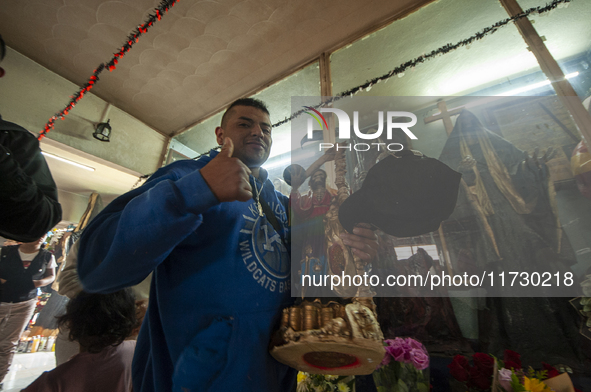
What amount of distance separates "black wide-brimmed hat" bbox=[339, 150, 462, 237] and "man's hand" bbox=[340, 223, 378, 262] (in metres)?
0.03

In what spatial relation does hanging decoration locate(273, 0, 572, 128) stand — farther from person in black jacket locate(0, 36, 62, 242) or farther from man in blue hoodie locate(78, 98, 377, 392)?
person in black jacket locate(0, 36, 62, 242)

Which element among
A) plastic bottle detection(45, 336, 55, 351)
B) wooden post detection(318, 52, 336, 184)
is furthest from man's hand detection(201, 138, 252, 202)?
plastic bottle detection(45, 336, 55, 351)

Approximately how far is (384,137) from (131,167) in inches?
125

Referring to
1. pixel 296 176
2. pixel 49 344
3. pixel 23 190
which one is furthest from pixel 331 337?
pixel 49 344

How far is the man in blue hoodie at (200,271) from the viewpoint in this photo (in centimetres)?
56

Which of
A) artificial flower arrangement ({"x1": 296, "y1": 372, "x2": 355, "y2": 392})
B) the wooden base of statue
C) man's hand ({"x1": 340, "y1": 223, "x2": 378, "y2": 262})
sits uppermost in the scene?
man's hand ({"x1": 340, "y1": 223, "x2": 378, "y2": 262})

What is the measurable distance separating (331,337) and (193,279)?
41 cm

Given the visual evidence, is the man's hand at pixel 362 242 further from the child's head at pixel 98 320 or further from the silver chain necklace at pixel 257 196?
the child's head at pixel 98 320

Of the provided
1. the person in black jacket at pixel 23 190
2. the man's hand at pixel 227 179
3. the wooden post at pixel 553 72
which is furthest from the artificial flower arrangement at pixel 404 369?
the person in black jacket at pixel 23 190

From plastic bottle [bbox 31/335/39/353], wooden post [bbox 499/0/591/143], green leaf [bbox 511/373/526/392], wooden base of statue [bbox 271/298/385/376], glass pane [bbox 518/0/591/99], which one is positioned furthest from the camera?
plastic bottle [bbox 31/335/39/353]

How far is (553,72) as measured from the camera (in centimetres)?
105

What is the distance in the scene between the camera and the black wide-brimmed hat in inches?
33.2

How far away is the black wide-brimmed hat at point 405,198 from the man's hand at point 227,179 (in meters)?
0.42

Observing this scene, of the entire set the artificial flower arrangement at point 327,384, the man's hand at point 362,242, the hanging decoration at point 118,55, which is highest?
the hanging decoration at point 118,55
